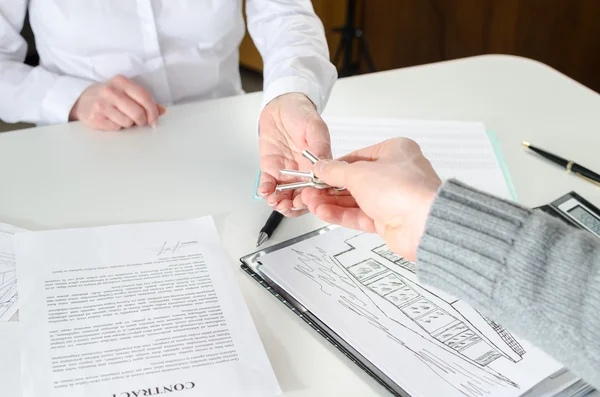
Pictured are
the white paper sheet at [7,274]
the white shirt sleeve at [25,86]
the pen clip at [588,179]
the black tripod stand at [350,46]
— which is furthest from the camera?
the black tripod stand at [350,46]

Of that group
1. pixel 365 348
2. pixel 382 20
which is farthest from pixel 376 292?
pixel 382 20

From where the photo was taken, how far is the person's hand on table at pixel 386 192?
2.08ft

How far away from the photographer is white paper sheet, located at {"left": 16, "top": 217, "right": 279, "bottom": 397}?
0.59m

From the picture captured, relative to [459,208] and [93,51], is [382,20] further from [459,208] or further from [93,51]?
[459,208]

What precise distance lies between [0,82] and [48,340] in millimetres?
584

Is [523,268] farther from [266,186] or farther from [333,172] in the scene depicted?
[266,186]

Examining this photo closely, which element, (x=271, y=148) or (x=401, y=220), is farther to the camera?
(x=271, y=148)

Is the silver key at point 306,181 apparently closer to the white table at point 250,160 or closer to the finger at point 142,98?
the white table at point 250,160

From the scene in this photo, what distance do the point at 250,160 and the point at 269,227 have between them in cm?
18

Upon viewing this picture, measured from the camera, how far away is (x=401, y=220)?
25.5 inches

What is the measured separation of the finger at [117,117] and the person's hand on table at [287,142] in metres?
0.20

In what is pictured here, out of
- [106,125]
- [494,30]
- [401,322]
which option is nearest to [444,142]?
[401,322]
